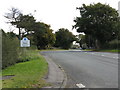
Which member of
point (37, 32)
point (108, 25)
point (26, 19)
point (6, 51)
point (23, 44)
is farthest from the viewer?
point (108, 25)

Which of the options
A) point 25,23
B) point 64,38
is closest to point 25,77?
point 25,23

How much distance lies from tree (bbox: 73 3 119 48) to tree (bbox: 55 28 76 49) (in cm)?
4904

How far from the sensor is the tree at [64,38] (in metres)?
105

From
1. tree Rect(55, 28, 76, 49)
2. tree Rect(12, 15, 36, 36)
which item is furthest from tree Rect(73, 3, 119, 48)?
tree Rect(55, 28, 76, 49)

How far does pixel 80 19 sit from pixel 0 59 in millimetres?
46103

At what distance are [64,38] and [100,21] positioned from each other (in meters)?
52.2

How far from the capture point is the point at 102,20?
178 ft

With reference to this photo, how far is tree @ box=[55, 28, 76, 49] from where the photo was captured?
4152 inches

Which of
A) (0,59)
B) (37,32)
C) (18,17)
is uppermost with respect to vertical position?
(18,17)

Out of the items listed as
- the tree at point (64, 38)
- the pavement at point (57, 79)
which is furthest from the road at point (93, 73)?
the tree at point (64, 38)

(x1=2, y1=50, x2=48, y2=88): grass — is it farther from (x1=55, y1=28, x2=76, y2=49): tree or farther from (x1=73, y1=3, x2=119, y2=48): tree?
(x1=55, y1=28, x2=76, y2=49): tree

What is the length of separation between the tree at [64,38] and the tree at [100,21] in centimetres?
4904

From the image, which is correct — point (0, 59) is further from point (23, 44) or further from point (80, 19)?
point (80, 19)

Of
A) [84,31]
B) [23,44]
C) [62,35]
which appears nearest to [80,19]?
[84,31]
